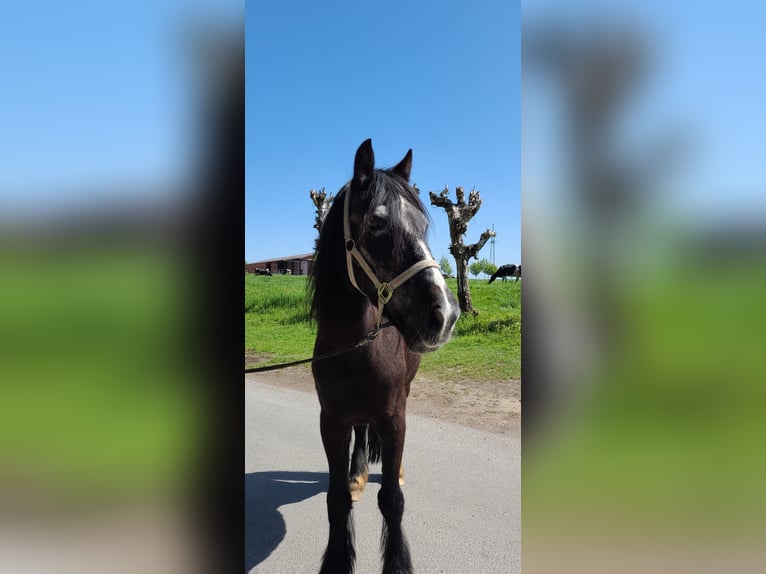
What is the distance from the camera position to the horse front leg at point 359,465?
343cm

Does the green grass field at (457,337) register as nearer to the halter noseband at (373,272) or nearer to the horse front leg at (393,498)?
the halter noseband at (373,272)

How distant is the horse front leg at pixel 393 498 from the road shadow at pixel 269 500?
889 millimetres

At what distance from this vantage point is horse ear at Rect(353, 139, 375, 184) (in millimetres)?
2047

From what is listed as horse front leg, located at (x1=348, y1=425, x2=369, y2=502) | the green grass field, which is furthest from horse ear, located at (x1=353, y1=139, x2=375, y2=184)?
horse front leg, located at (x1=348, y1=425, x2=369, y2=502)

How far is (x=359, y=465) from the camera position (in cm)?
359

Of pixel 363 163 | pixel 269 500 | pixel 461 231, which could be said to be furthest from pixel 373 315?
pixel 461 231

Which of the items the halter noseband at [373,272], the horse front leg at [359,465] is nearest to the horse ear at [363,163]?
the halter noseband at [373,272]

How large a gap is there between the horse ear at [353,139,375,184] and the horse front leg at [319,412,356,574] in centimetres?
140

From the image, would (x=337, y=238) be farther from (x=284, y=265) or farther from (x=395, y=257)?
(x=284, y=265)

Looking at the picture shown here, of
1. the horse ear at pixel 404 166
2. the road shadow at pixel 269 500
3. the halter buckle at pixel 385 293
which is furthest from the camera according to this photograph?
the road shadow at pixel 269 500

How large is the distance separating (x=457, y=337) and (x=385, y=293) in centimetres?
210

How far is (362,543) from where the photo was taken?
2.79 meters
